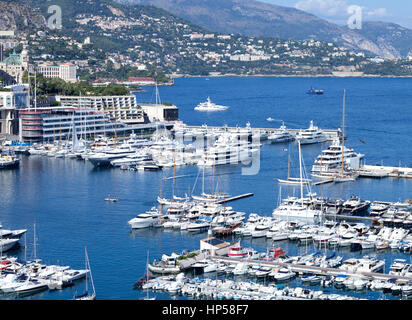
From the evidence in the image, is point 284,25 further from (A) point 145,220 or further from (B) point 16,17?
(A) point 145,220

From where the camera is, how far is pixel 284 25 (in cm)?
16575

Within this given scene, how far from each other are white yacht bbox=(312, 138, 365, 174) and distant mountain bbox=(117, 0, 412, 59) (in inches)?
4719

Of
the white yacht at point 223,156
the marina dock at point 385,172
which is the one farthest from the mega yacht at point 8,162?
the marina dock at point 385,172

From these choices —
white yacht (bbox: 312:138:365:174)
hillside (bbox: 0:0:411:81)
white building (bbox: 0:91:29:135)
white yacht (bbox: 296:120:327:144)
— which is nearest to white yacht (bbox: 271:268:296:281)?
white yacht (bbox: 312:138:365:174)

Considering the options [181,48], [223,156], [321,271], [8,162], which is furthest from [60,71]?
[181,48]

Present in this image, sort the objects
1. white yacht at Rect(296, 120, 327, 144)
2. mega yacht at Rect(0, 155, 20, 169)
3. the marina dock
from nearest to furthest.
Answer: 1. the marina dock
2. mega yacht at Rect(0, 155, 20, 169)
3. white yacht at Rect(296, 120, 327, 144)

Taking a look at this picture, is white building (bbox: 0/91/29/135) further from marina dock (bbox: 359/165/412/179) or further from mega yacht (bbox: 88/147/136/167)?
marina dock (bbox: 359/165/412/179)

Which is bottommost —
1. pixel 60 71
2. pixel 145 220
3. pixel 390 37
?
pixel 145 220

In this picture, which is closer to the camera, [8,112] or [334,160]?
[334,160]

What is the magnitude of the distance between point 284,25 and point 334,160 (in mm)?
148622

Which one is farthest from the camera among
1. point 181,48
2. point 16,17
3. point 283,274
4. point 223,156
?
point 181,48

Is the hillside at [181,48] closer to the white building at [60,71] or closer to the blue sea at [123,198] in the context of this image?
the white building at [60,71]

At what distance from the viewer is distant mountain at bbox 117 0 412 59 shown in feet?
472
